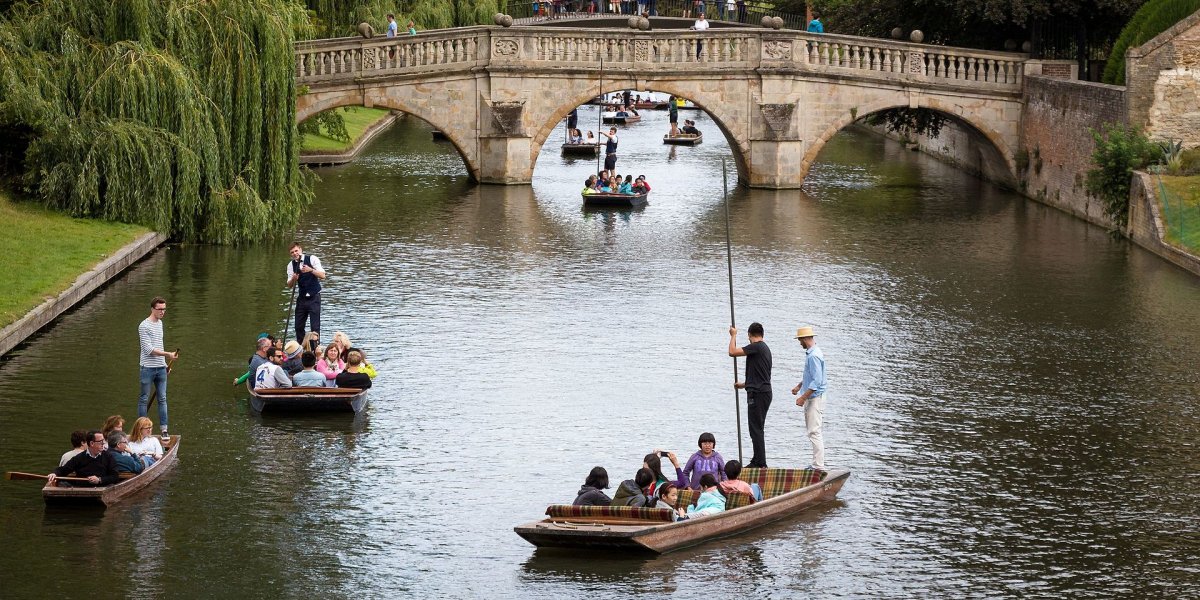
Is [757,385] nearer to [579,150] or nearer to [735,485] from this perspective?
[735,485]

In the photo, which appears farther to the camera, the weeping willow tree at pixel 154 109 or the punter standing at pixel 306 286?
the weeping willow tree at pixel 154 109

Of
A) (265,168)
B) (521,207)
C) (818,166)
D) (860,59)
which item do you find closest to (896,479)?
(265,168)

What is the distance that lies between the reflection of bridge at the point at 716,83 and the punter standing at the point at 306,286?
20882mm

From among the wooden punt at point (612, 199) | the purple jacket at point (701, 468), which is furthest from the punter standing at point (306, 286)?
the wooden punt at point (612, 199)

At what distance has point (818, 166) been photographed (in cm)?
5447

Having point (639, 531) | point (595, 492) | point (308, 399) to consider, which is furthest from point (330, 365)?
point (639, 531)

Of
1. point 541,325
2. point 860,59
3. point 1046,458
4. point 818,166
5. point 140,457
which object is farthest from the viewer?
point 818,166

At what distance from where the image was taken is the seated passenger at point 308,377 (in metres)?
21.7

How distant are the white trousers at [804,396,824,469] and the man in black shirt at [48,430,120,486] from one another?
756 cm

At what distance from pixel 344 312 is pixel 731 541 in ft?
42.2

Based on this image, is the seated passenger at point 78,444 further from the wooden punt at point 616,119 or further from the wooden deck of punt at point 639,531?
the wooden punt at point 616,119

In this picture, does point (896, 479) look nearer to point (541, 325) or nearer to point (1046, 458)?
point (1046, 458)

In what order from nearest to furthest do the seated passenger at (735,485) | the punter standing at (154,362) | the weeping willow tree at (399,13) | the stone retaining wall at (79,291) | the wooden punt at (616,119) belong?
the seated passenger at (735,485), the punter standing at (154,362), the stone retaining wall at (79,291), the weeping willow tree at (399,13), the wooden punt at (616,119)

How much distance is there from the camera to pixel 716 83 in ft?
152
